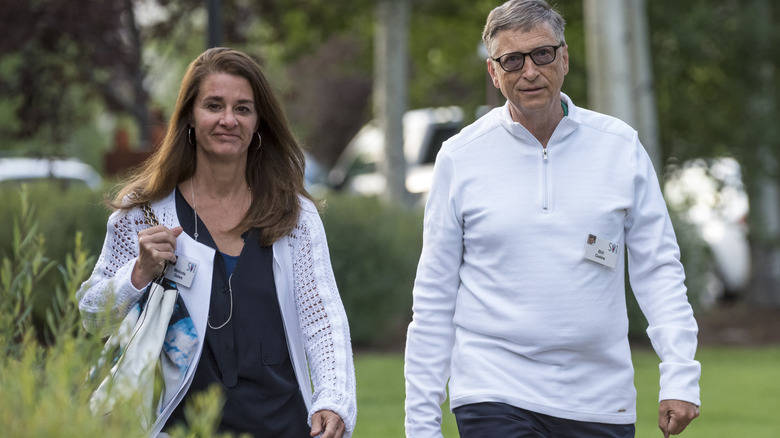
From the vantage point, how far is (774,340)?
16219 millimetres

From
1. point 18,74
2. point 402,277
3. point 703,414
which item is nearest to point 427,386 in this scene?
point 703,414

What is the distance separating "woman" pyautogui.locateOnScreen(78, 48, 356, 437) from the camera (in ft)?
13.4

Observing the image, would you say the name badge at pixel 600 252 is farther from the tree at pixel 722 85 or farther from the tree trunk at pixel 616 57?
the tree at pixel 722 85

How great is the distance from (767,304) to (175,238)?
1550cm

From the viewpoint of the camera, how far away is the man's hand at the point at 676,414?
13.5ft

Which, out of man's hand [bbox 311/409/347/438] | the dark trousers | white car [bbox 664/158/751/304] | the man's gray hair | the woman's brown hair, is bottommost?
white car [bbox 664/158/751/304]

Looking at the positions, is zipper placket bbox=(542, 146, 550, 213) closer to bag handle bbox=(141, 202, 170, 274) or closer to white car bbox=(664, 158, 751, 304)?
bag handle bbox=(141, 202, 170, 274)

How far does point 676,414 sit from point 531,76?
1133mm

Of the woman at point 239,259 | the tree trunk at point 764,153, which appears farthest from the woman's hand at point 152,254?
the tree trunk at point 764,153

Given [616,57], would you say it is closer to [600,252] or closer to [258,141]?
[258,141]

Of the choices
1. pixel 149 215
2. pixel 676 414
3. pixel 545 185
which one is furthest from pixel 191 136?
pixel 676 414

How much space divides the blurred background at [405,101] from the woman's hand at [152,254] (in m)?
5.62

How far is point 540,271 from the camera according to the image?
417 centimetres

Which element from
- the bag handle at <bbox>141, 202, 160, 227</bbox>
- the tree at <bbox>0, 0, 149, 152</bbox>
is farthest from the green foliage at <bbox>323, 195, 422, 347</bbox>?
the bag handle at <bbox>141, 202, 160, 227</bbox>
